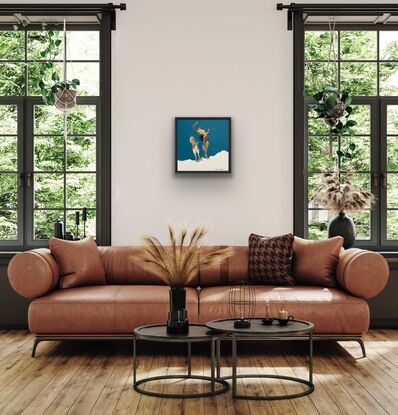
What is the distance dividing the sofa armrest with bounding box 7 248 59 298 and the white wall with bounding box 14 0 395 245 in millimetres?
1426

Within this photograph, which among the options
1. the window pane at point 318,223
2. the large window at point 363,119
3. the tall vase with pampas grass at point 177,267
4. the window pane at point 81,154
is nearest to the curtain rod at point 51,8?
the window pane at point 81,154

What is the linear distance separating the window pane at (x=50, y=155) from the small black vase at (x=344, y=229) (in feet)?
8.68

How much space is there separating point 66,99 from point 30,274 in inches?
79.2

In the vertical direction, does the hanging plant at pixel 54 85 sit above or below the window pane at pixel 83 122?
above

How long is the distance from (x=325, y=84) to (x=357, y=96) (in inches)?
13.1

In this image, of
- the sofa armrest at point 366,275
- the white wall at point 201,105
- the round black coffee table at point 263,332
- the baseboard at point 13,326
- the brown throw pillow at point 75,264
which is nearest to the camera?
the round black coffee table at point 263,332

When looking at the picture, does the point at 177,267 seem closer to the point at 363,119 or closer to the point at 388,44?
the point at 363,119

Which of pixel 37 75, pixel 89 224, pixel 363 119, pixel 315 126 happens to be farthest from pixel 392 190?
pixel 37 75

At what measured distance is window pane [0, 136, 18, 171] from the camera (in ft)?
24.4

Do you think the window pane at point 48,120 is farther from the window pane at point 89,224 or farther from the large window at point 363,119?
the large window at point 363,119

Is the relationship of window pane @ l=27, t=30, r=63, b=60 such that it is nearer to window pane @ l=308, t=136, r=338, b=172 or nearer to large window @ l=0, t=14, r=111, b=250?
large window @ l=0, t=14, r=111, b=250

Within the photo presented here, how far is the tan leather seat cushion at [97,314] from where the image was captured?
573 cm

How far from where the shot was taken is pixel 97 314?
5730 millimetres

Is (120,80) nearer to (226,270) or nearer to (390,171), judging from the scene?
(226,270)
